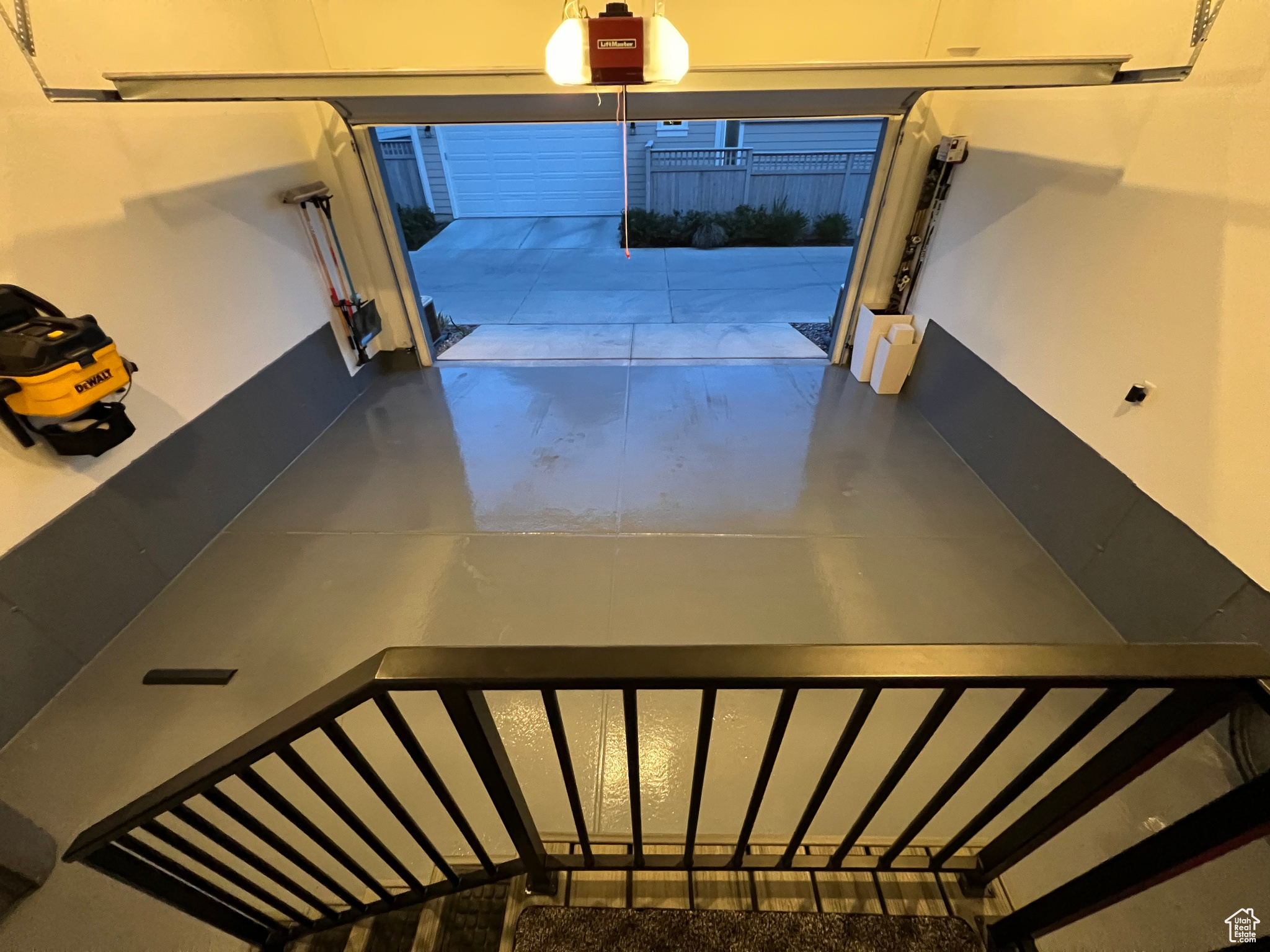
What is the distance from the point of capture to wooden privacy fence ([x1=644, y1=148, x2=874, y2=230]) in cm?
889

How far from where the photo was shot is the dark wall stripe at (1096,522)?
6.27 ft

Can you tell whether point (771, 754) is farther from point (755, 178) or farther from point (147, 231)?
point (755, 178)

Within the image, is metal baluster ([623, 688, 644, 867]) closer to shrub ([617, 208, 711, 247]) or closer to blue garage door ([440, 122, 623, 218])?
shrub ([617, 208, 711, 247])

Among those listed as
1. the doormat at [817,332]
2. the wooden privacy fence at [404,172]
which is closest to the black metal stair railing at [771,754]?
the doormat at [817,332]

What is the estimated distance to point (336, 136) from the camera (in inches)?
146

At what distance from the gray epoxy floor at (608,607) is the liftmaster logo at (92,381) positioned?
3.54 ft

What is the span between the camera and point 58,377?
189 centimetres

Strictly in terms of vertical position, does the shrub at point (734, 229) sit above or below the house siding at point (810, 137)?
below

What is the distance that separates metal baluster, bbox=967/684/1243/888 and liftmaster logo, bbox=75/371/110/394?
3.18 m

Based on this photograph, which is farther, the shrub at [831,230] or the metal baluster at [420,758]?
the shrub at [831,230]

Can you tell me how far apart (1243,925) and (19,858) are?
138 inches

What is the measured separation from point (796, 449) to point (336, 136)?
12.8 feet

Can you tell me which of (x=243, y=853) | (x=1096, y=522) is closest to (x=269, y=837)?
(x=243, y=853)

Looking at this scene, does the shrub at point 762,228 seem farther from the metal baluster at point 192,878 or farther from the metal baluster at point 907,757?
the metal baluster at point 192,878
